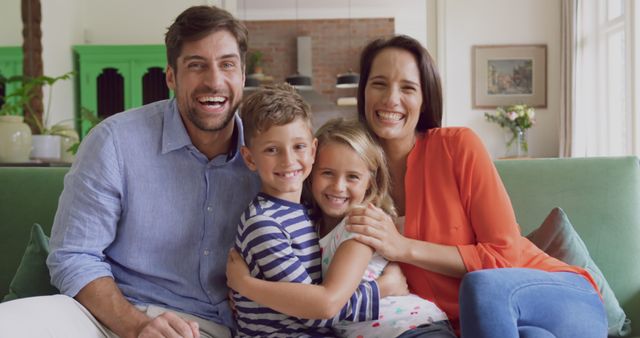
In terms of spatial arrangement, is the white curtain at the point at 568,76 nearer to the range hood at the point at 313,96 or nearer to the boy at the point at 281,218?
the range hood at the point at 313,96

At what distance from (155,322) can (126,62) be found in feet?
19.1

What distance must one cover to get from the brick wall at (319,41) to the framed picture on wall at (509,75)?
339cm

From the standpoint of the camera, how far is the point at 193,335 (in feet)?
4.88

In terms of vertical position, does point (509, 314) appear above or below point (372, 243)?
below

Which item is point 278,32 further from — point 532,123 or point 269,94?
point 269,94

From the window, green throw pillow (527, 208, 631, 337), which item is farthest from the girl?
the window

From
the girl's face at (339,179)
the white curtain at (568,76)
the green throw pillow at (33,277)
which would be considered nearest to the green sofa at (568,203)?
the green throw pillow at (33,277)

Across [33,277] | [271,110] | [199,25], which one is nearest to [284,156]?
[271,110]

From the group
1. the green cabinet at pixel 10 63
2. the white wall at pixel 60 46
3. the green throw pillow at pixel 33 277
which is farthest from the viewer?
the white wall at pixel 60 46

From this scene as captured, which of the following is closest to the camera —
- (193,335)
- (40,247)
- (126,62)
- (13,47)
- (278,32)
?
(193,335)

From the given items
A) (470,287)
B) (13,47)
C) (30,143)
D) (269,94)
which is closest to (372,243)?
(470,287)

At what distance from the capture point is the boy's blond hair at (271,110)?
1587 mm

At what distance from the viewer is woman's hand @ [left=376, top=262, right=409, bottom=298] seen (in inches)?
63.4

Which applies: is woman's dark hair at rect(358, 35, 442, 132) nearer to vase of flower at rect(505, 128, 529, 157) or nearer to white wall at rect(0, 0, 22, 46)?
white wall at rect(0, 0, 22, 46)
